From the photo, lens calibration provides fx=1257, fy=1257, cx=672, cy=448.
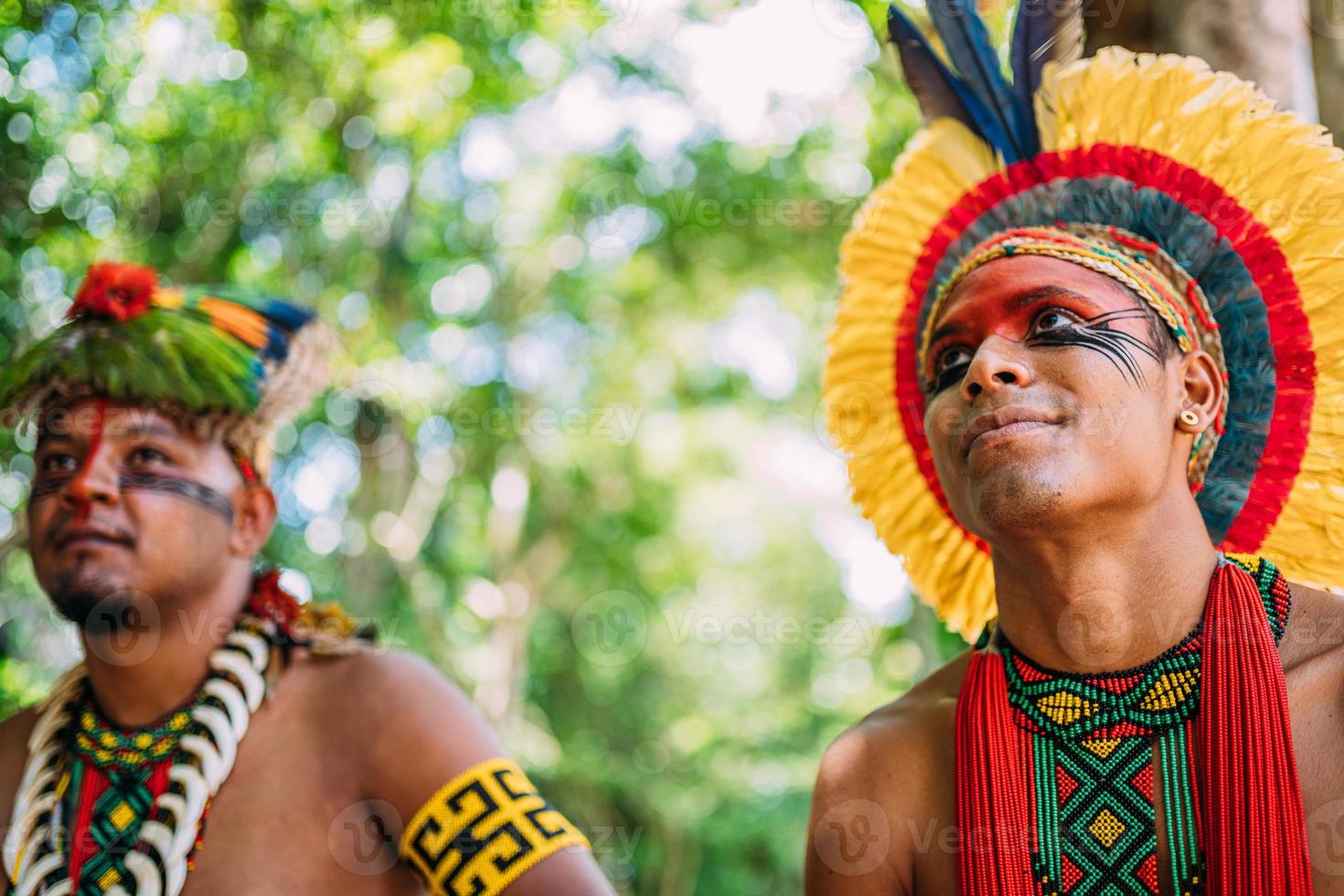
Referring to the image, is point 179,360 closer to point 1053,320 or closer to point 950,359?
point 950,359

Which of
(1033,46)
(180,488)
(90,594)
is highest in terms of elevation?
(1033,46)

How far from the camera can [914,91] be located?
3402mm

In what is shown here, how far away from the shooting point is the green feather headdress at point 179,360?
3701 mm

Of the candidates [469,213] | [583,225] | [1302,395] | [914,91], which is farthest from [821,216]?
[1302,395]

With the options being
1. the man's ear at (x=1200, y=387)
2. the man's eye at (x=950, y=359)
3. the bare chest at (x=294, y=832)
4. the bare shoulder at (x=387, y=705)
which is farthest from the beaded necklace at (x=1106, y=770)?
the bare chest at (x=294, y=832)

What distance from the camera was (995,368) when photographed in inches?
103

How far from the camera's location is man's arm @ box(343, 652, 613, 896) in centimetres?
314

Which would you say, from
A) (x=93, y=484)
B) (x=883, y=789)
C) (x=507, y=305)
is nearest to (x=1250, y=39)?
(x=883, y=789)

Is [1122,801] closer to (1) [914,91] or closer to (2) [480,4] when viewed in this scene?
(1) [914,91]

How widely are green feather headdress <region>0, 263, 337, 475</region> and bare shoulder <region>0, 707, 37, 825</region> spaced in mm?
934

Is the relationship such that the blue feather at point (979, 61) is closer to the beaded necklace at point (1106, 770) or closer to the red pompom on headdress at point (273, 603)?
the beaded necklace at point (1106, 770)

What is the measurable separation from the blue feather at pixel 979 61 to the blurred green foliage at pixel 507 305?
2.48m

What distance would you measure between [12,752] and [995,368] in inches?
120

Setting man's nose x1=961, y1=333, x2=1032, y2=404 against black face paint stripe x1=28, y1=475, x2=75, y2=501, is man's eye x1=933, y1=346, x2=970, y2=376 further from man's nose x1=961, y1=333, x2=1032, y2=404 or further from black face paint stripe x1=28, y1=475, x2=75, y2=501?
black face paint stripe x1=28, y1=475, x2=75, y2=501
